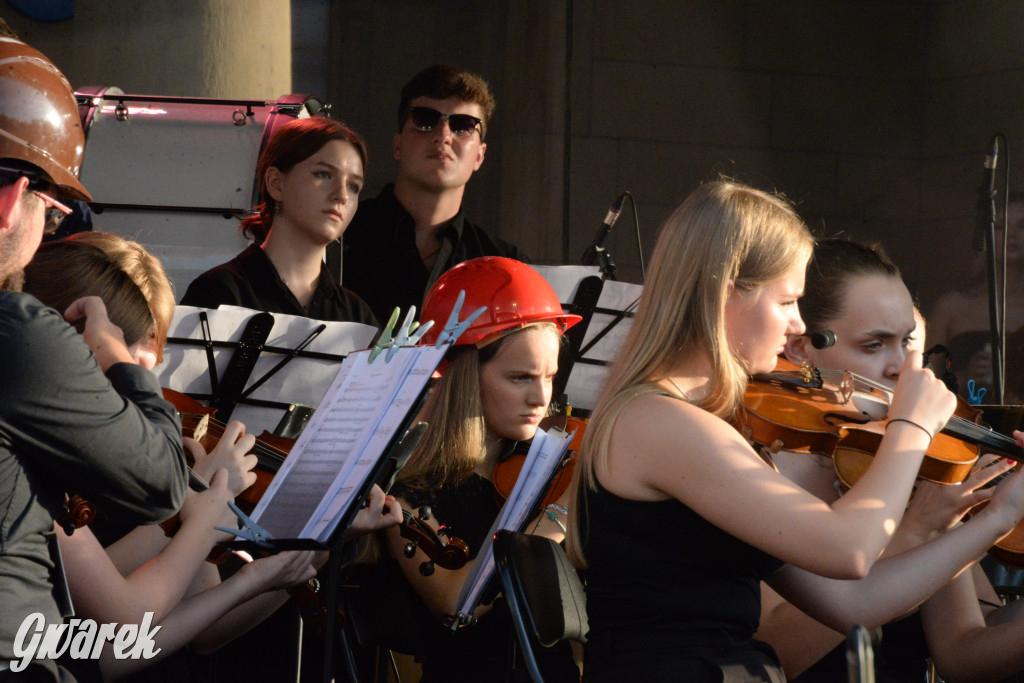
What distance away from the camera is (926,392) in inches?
73.8

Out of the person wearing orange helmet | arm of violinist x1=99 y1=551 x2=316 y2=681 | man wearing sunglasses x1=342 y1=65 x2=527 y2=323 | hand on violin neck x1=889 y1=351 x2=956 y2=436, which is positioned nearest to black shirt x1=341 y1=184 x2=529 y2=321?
man wearing sunglasses x1=342 y1=65 x2=527 y2=323

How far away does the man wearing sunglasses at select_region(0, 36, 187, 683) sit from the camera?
1.50 meters

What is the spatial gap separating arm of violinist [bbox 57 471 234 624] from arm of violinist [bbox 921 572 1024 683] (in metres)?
1.46

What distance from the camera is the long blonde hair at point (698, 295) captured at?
1.93 metres

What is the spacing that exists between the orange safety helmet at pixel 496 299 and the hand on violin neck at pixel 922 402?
4.10ft

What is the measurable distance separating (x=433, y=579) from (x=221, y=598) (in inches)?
→ 19.2

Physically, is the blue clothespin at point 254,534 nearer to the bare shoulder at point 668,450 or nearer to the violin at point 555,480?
the bare shoulder at point 668,450

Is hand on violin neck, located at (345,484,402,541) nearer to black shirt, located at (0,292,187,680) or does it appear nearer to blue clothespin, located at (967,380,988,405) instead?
black shirt, located at (0,292,187,680)

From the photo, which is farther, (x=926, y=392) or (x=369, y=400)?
(x=926, y=392)

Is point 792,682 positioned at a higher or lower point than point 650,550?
lower

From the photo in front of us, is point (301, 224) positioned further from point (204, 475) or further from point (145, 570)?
point (145, 570)

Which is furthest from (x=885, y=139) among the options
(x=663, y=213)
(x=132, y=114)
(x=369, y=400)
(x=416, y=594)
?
(x=369, y=400)

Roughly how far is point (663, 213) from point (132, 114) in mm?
3070

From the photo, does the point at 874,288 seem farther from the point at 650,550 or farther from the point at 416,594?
the point at 416,594
